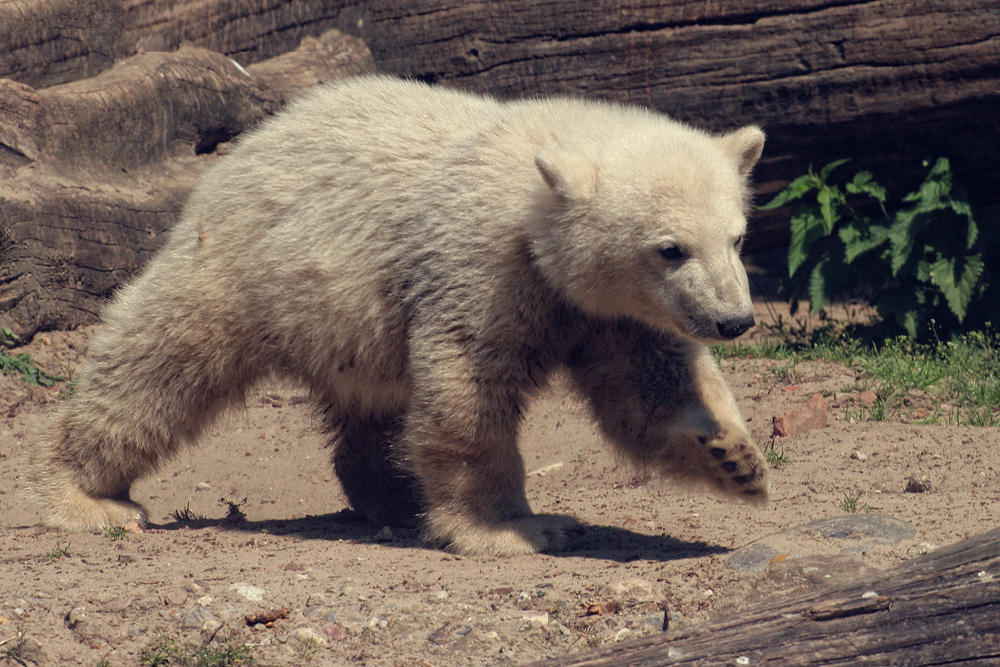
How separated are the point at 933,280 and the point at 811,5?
6.29 ft

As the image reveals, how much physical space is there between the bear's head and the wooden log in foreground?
1334mm

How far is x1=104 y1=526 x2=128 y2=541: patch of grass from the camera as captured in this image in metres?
4.62

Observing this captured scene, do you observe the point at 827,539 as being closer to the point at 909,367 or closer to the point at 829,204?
the point at 909,367

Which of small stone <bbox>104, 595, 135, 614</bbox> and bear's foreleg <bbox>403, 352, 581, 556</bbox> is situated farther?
bear's foreleg <bbox>403, 352, 581, 556</bbox>

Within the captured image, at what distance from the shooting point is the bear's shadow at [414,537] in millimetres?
4125

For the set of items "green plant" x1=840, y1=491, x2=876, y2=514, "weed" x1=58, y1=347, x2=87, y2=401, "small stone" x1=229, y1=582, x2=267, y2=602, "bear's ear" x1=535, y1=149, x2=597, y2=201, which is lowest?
"weed" x1=58, y1=347, x2=87, y2=401

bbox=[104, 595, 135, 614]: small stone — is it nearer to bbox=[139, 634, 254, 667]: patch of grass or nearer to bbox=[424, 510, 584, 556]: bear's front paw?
bbox=[139, 634, 254, 667]: patch of grass

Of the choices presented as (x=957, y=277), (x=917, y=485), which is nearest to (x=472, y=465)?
(x=917, y=485)

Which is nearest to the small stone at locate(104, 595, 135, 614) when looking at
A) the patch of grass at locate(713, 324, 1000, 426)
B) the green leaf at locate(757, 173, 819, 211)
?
the patch of grass at locate(713, 324, 1000, 426)

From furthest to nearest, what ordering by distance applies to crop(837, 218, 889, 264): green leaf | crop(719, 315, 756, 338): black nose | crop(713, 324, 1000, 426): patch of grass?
crop(837, 218, 889, 264): green leaf < crop(713, 324, 1000, 426): patch of grass < crop(719, 315, 756, 338): black nose

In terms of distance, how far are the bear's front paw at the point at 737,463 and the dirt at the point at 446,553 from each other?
258mm

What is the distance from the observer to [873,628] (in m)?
2.40

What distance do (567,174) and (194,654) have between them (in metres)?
2.10

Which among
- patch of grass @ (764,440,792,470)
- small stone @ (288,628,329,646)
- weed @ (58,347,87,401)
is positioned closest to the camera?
small stone @ (288,628,329,646)
